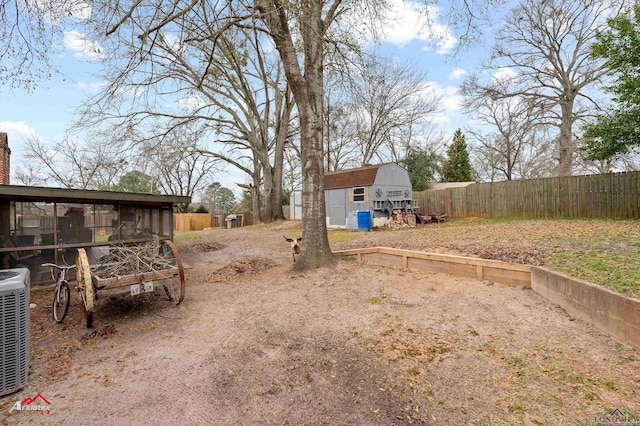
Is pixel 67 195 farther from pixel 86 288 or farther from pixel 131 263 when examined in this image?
pixel 86 288

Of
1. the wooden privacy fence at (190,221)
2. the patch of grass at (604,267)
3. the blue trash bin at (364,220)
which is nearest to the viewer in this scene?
the patch of grass at (604,267)

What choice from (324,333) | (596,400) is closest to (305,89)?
(324,333)

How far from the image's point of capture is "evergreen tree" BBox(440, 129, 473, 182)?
94.0 feet

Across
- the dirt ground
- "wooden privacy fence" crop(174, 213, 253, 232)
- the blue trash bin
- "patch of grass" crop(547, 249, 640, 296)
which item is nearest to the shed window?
the blue trash bin

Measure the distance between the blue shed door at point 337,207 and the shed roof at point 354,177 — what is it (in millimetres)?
367

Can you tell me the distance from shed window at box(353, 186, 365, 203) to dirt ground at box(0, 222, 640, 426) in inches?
394

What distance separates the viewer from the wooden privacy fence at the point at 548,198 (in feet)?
37.0

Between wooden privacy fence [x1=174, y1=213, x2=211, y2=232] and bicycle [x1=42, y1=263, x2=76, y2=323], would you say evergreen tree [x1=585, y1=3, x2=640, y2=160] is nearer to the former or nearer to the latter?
bicycle [x1=42, y1=263, x2=76, y2=323]

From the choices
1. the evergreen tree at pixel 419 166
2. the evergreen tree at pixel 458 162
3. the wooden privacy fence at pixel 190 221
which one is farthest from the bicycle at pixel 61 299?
the evergreen tree at pixel 458 162

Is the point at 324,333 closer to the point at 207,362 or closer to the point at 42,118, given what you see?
the point at 207,362

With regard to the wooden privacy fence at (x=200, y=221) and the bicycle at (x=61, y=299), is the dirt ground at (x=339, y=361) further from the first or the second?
the wooden privacy fence at (x=200, y=221)

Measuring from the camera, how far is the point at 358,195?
50.6ft

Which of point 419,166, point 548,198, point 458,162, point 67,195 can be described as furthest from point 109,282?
point 458,162

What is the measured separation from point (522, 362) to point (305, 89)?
243 inches
